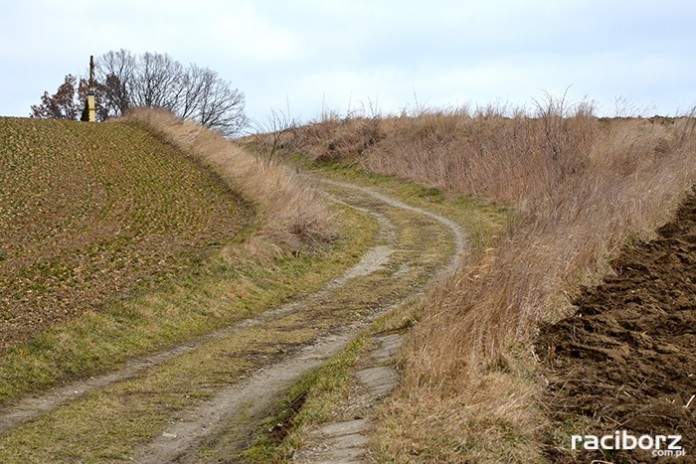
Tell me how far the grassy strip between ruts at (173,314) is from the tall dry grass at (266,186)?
0.72 metres

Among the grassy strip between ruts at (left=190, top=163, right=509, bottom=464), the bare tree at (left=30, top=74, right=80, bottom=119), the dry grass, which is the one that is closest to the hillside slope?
the grassy strip between ruts at (left=190, top=163, right=509, bottom=464)

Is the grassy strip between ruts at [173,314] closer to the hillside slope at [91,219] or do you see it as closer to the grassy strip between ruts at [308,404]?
the hillside slope at [91,219]

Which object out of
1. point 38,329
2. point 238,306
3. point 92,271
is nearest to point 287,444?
point 38,329

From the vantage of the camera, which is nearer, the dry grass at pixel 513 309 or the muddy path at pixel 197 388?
the dry grass at pixel 513 309

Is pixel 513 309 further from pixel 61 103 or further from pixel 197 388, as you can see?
pixel 61 103

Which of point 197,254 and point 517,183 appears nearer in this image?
point 197,254

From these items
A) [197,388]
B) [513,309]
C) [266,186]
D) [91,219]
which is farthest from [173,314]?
[266,186]

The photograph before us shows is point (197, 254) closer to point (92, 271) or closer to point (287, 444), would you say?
point (92, 271)

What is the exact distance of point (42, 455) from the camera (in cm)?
820

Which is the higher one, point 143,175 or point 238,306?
point 143,175

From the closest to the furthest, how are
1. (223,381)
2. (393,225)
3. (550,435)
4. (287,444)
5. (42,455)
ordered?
(550,435)
(287,444)
(42,455)
(223,381)
(393,225)

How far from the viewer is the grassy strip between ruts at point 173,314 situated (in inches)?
434

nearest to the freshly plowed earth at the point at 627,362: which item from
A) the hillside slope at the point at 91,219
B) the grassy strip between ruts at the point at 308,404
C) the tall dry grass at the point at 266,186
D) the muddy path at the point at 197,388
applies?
the grassy strip between ruts at the point at 308,404

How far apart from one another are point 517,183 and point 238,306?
12.7 m
